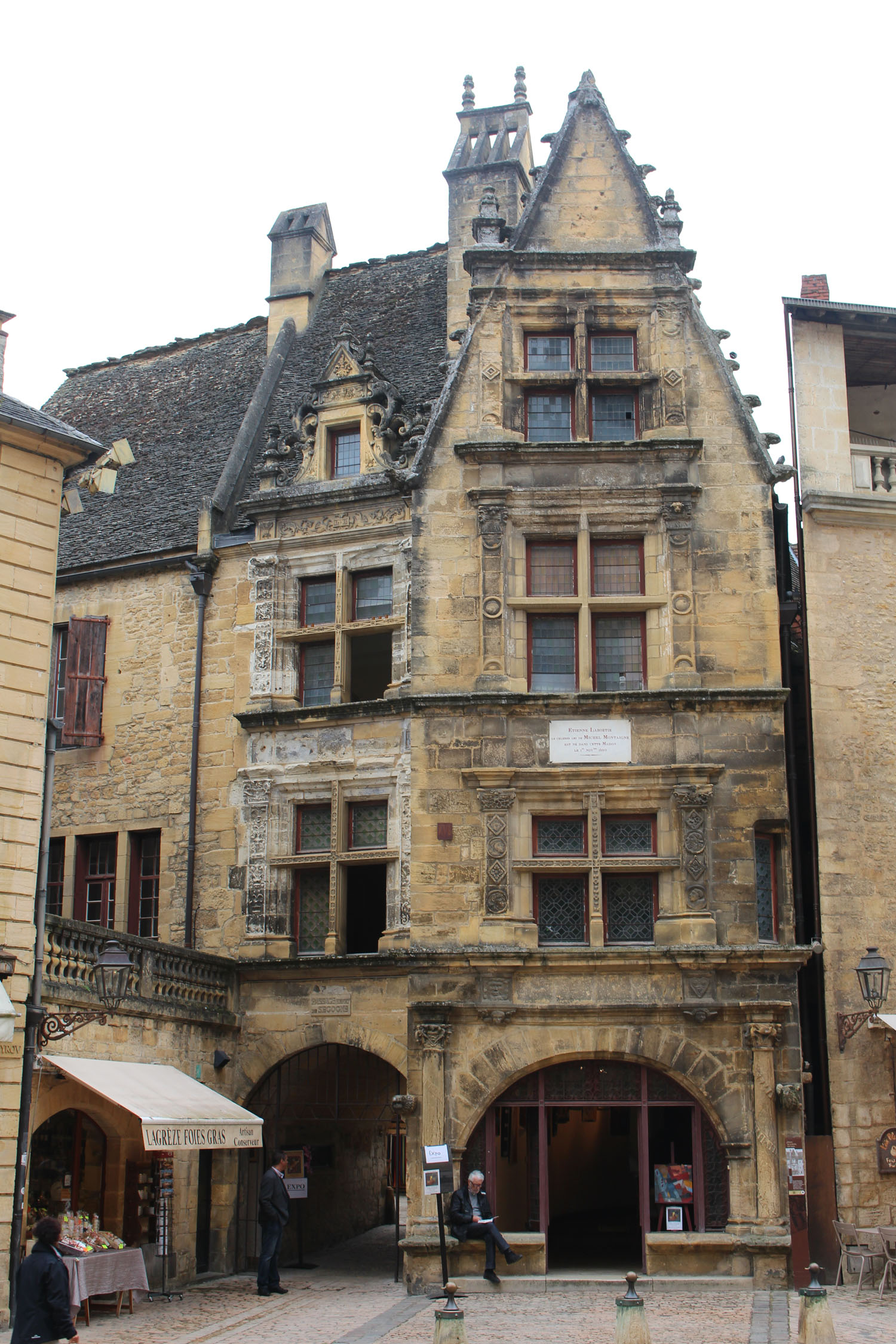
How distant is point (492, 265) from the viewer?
18781 millimetres

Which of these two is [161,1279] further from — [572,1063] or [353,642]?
[353,642]

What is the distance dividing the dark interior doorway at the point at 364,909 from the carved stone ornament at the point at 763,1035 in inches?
198

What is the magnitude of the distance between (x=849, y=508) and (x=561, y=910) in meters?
6.16

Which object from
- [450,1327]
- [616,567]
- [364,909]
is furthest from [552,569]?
[450,1327]

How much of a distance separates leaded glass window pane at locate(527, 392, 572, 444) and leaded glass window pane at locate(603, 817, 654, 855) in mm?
4858

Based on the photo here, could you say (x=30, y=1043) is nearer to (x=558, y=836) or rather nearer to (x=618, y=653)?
(x=558, y=836)

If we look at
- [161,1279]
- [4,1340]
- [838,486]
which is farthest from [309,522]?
[4,1340]

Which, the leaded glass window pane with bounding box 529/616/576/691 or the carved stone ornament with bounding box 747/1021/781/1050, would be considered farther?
the leaded glass window pane with bounding box 529/616/576/691

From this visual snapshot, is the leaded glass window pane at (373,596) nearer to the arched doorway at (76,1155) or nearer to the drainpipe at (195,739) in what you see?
the drainpipe at (195,739)

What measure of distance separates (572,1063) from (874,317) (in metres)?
10.1

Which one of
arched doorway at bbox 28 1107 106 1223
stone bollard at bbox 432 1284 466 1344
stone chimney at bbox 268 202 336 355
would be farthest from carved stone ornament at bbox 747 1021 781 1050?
stone chimney at bbox 268 202 336 355

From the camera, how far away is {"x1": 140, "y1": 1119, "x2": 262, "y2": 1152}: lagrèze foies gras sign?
13922mm

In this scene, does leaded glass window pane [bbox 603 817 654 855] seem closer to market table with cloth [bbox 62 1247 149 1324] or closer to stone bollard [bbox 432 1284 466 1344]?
market table with cloth [bbox 62 1247 149 1324]

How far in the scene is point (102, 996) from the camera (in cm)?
1436
